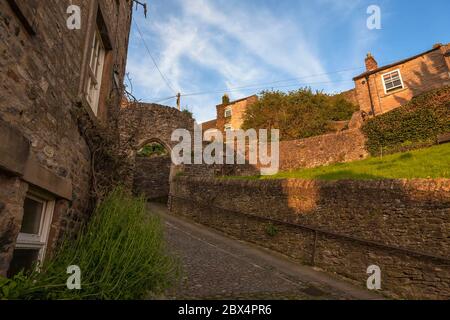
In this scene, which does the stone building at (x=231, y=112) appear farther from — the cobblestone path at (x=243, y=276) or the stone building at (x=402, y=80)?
the cobblestone path at (x=243, y=276)

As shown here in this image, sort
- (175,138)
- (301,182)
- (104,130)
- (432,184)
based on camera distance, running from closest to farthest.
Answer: (104,130), (432,184), (301,182), (175,138)

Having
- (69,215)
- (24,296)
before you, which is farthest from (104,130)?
(24,296)

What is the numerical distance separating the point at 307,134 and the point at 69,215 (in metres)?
22.0

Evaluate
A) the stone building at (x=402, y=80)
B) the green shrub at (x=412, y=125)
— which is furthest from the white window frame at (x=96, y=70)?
the stone building at (x=402, y=80)

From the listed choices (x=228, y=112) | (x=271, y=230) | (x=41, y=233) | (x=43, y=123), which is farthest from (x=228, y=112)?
(x=43, y=123)

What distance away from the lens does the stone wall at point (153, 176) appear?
2075cm

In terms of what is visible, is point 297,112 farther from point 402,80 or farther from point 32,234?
point 32,234

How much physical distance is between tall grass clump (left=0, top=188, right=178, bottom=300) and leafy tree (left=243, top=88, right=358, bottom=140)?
20.9 m

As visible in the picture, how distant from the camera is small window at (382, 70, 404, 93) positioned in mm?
22562

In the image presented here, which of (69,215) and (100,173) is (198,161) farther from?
(69,215)

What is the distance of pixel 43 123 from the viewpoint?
339cm

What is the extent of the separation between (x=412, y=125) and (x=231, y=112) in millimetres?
22062

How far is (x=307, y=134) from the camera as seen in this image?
956 inches

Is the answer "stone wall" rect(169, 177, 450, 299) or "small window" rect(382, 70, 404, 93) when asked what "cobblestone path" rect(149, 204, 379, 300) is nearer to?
"stone wall" rect(169, 177, 450, 299)
